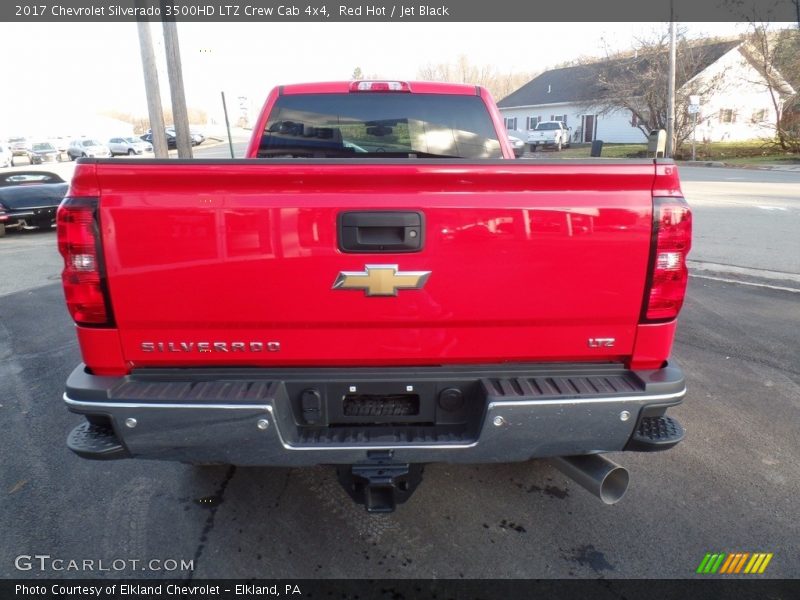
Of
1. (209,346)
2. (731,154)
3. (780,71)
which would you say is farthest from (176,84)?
(780,71)

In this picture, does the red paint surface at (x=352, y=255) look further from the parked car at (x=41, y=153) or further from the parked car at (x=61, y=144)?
the parked car at (x=61, y=144)

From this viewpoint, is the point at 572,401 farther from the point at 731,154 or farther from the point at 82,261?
the point at 731,154

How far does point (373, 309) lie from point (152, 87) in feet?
31.6

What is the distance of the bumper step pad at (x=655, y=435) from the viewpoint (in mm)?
2287

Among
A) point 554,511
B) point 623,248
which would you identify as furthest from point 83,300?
point 554,511

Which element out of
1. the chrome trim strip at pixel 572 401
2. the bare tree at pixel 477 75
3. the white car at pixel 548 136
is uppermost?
the bare tree at pixel 477 75

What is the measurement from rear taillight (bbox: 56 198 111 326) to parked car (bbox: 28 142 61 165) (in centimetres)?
4650

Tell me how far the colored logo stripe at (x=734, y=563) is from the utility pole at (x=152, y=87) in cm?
1002

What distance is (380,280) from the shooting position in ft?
7.01

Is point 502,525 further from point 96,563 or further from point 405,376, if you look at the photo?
point 96,563

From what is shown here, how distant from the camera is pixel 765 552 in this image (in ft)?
8.61

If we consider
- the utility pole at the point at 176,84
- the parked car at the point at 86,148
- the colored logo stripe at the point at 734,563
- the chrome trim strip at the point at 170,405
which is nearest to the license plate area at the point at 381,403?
the chrome trim strip at the point at 170,405

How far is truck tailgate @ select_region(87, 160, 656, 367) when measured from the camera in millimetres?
2094
